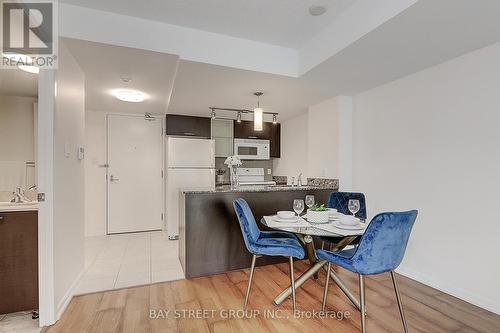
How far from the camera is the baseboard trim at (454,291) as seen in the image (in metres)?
2.12

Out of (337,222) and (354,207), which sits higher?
(354,207)

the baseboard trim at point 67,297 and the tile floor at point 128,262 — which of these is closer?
the baseboard trim at point 67,297

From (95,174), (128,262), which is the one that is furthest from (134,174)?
(128,262)

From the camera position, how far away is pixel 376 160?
324cm

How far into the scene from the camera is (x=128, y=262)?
10.5 ft

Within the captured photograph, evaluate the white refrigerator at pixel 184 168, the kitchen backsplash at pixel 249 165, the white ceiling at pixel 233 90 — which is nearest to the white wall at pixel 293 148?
the kitchen backsplash at pixel 249 165

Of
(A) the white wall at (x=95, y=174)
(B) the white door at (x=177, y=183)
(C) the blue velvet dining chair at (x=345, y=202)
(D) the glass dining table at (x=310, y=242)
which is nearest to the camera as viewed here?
(D) the glass dining table at (x=310, y=242)

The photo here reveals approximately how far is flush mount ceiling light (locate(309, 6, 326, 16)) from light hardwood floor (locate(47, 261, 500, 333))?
8.07 feet

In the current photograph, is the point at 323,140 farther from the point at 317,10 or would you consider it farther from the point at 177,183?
the point at 177,183

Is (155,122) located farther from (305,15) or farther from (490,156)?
(490,156)

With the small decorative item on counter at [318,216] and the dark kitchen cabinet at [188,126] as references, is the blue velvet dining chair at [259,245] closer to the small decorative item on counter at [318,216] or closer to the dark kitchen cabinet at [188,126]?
the small decorative item on counter at [318,216]

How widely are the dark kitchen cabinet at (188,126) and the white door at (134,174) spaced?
0.43 meters

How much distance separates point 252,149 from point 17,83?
352 cm

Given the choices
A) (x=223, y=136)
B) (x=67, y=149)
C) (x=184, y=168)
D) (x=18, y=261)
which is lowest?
(x=18, y=261)
